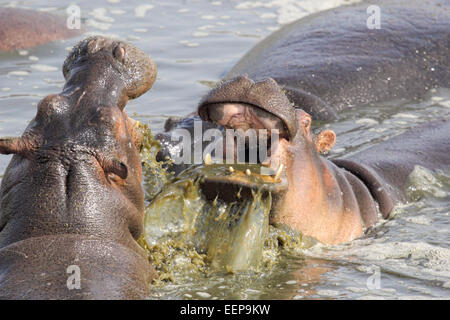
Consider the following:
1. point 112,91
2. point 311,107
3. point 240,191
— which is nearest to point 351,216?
point 240,191

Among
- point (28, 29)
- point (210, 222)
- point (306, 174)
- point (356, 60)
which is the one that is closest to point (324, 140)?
point (306, 174)

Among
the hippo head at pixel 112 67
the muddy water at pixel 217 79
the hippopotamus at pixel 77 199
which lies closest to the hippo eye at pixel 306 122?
the muddy water at pixel 217 79

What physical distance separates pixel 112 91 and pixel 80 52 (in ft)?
1.08

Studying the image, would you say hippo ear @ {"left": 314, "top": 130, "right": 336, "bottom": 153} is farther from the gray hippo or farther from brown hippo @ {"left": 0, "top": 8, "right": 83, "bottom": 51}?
brown hippo @ {"left": 0, "top": 8, "right": 83, "bottom": 51}

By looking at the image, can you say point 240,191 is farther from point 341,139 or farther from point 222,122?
point 341,139

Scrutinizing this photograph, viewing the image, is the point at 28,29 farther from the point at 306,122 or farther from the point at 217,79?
the point at 306,122

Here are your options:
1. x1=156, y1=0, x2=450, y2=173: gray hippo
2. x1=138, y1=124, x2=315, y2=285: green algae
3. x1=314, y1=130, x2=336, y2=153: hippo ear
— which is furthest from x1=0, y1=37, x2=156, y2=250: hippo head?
x1=156, y1=0, x2=450, y2=173: gray hippo

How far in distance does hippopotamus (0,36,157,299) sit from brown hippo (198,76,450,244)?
0.77m

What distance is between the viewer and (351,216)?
554cm

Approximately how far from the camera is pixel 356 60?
338 inches

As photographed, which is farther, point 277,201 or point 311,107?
point 311,107

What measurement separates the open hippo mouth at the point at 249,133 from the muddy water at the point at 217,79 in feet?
1.76

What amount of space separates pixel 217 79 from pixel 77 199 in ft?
19.4

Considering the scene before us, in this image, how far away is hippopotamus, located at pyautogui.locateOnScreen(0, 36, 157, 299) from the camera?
12.6 feet
